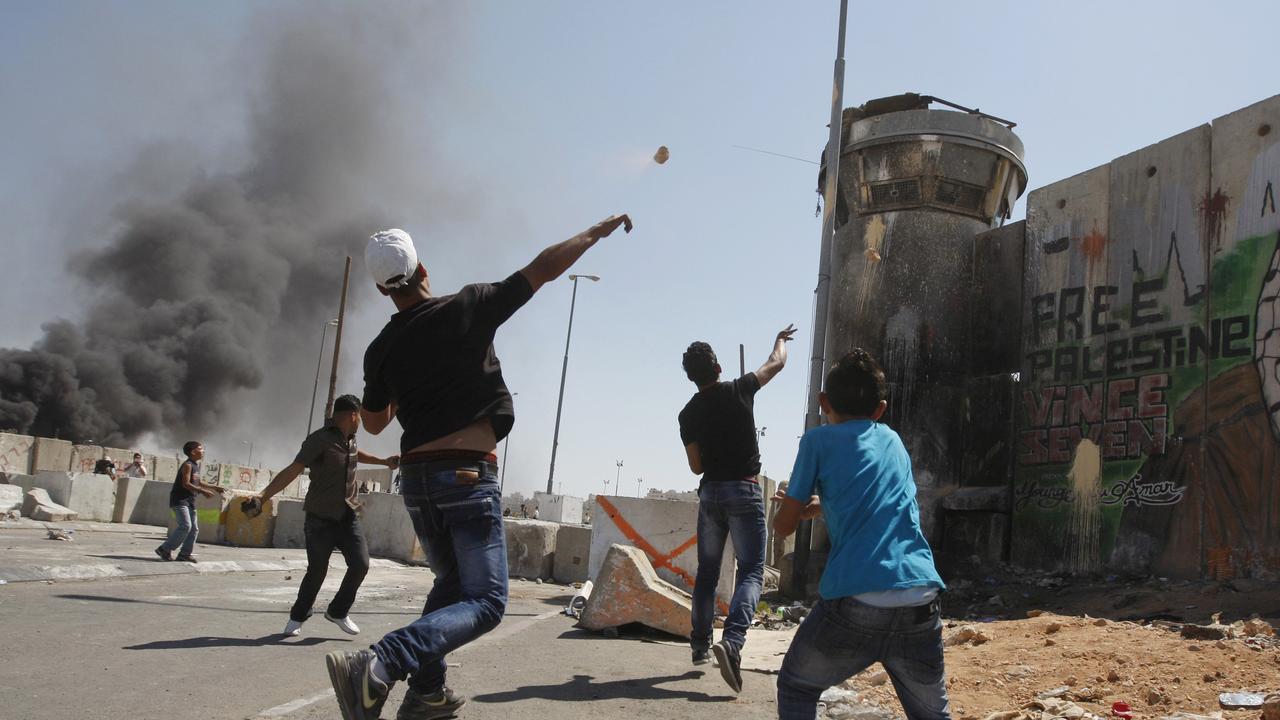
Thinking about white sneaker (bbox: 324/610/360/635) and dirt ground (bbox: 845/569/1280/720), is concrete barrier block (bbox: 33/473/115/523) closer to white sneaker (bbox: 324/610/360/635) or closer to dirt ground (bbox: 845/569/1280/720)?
white sneaker (bbox: 324/610/360/635)

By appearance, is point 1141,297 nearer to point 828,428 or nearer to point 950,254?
point 950,254

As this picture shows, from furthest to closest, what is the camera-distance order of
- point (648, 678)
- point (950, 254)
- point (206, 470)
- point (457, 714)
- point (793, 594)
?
point (206, 470), point (950, 254), point (793, 594), point (648, 678), point (457, 714)

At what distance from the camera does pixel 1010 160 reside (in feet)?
48.1

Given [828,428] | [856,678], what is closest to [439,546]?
[828,428]

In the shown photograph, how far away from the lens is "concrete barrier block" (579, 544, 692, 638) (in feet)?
21.2

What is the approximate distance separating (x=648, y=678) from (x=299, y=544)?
12.9m

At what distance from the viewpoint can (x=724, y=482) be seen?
203 inches

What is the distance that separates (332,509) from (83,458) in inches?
1263

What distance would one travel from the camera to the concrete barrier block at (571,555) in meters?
13.0

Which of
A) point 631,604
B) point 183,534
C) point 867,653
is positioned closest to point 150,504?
point 183,534

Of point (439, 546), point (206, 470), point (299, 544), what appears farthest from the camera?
point (206, 470)

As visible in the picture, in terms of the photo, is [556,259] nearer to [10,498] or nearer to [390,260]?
[390,260]

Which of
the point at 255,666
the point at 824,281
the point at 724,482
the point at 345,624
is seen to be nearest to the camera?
the point at 255,666

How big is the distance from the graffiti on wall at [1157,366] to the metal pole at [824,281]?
2.83 meters
